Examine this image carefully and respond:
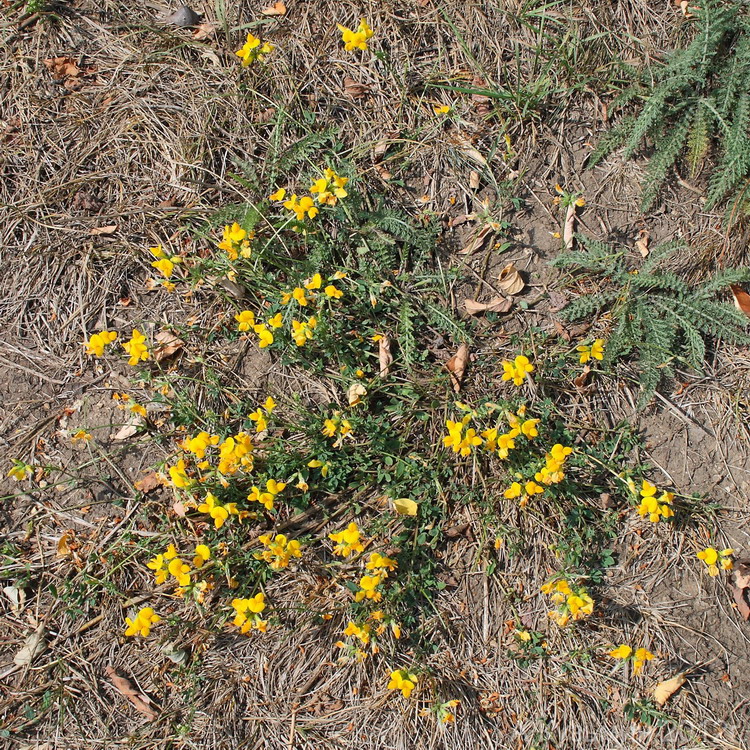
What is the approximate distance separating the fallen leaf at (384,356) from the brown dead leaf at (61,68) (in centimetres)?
244

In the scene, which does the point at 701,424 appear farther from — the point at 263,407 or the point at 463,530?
the point at 263,407

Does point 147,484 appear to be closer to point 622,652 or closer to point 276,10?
point 622,652

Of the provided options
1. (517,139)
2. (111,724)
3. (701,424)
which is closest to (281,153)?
(517,139)

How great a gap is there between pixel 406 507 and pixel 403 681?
2.67ft

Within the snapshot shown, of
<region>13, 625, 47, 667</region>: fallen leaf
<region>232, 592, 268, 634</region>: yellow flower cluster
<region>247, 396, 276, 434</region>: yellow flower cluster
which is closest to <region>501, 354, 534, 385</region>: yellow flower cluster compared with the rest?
<region>247, 396, 276, 434</region>: yellow flower cluster

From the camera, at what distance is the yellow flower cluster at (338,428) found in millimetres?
3213

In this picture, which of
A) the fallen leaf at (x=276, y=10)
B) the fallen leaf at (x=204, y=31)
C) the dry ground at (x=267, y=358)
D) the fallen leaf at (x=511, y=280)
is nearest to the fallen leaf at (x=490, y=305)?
the fallen leaf at (x=511, y=280)

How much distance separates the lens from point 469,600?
338 cm

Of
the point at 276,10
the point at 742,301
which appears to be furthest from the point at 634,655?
the point at 276,10

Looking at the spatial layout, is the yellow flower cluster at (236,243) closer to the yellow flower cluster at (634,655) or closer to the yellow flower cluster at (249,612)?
the yellow flower cluster at (249,612)

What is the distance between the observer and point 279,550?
9.96 ft

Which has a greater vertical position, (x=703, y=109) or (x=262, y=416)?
(x=703, y=109)

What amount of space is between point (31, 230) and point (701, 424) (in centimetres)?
396

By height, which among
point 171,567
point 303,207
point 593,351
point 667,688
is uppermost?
point 303,207
